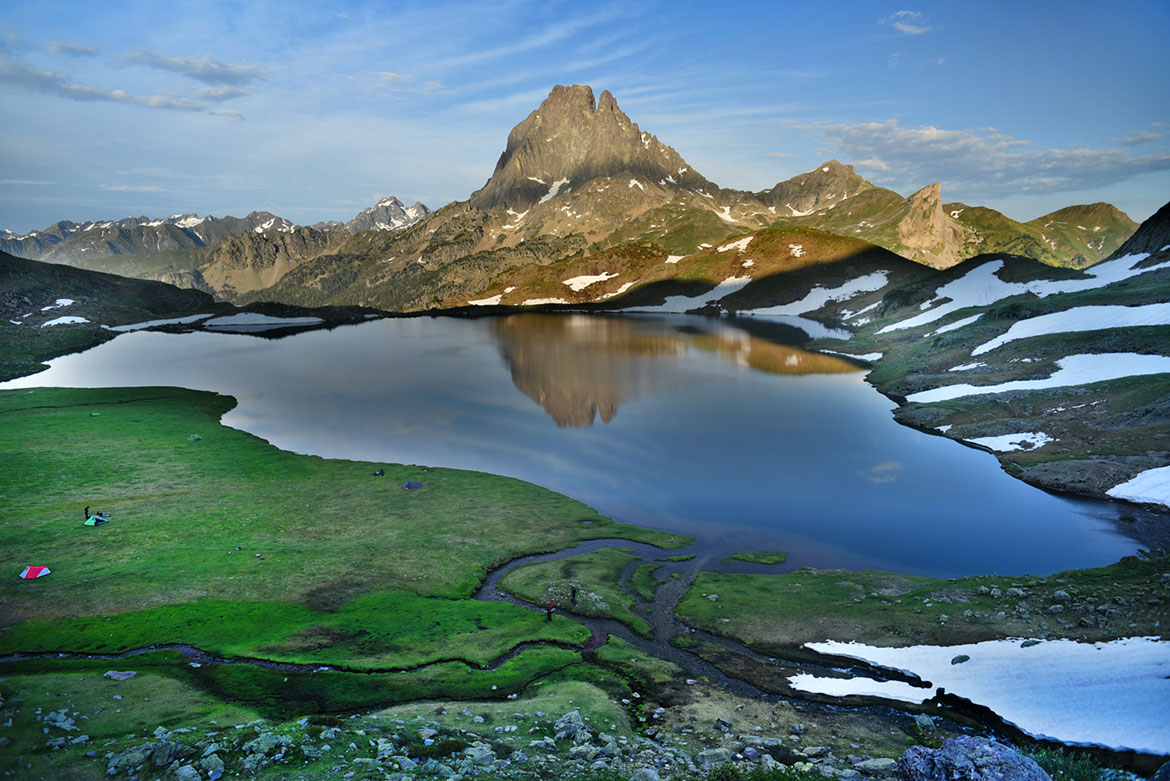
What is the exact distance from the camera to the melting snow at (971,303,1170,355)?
274 ft

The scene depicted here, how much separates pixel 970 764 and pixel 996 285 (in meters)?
186

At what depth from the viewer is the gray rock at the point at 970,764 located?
15289mm

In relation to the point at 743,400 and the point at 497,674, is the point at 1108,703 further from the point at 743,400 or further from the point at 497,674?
the point at 743,400

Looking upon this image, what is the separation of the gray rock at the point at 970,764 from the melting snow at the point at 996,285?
151 metres

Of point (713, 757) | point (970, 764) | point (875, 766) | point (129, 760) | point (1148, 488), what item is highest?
point (970, 764)

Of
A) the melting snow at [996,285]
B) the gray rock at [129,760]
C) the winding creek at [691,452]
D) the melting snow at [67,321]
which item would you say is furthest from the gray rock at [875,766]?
the melting snow at [67,321]

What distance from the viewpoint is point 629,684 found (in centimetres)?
2778

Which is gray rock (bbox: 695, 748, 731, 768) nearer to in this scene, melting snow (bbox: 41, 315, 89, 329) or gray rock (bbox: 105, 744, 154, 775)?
gray rock (bbox: 105, 744, 154, 775)

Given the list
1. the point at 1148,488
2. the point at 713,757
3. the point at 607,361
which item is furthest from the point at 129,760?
the point at 607,361

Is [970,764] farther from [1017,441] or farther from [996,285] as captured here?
[996,285]

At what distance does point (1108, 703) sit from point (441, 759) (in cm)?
2382

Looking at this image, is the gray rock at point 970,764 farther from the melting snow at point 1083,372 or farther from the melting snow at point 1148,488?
the melting snow at point 1083,372

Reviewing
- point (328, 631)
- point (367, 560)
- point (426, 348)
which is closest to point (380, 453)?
point (367, 560)

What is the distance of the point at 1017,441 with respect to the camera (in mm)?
65438
